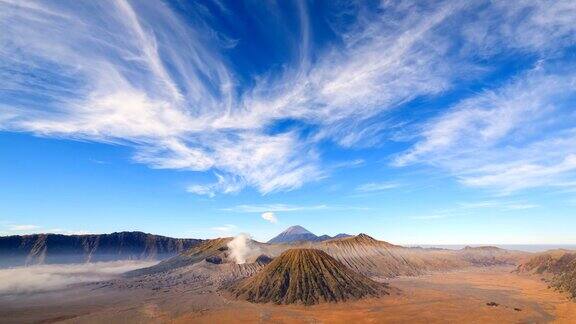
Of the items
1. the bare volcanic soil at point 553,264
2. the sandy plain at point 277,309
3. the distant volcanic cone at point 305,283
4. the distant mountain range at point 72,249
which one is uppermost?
the distant mountain range at point 72,249

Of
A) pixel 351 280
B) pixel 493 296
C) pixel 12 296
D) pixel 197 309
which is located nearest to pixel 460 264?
pixel 493 296

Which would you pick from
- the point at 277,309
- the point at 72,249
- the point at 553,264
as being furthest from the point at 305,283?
the point at 72,249

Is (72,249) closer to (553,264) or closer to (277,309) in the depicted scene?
(277,309)

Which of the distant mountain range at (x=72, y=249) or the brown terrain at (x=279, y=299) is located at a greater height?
the distant mountain range at (x=72, y=249)

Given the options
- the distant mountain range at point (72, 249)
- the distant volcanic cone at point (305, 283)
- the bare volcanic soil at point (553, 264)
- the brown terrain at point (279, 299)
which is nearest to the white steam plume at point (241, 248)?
the brown terrain at point (279, 299)

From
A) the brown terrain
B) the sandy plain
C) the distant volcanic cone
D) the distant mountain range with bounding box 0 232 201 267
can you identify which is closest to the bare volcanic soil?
the brown terrain

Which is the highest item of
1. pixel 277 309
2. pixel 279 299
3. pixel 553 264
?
pixel 553 264

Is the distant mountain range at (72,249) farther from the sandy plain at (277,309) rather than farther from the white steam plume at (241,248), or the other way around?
the sandy plain at (277,309)
